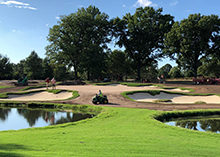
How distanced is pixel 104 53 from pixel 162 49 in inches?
754

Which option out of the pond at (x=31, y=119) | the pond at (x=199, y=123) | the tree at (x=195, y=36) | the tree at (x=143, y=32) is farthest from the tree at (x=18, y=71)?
the pond at (x=199, y=123)

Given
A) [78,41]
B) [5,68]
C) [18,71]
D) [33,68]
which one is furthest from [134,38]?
[18,71]

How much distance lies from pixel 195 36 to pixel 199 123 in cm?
4302

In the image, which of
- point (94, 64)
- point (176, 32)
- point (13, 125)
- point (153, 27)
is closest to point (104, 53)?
point (94, 64)

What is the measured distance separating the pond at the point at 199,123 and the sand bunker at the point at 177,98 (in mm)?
9705

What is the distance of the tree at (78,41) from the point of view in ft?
199

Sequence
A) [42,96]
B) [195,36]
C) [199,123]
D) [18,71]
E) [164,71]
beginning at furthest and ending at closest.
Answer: [164,71], [18,71], [195,36], [42,96], [199,123]

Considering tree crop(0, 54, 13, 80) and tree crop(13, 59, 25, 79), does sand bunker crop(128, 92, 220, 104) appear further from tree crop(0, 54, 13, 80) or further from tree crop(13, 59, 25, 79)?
tree crop(13, 59, 25, 79)

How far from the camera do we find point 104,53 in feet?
218

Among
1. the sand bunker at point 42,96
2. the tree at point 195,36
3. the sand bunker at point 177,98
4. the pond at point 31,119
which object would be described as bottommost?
the pond at point 31,119

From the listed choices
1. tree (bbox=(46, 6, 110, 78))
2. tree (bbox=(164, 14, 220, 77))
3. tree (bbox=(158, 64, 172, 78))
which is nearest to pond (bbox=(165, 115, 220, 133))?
tree (bbox=(164, 14, 220, 77))

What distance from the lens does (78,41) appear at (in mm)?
63438

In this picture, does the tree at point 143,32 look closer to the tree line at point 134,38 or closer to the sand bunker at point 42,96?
the tree line at point 134,38

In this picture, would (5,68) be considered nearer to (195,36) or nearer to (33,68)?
(33,68)
